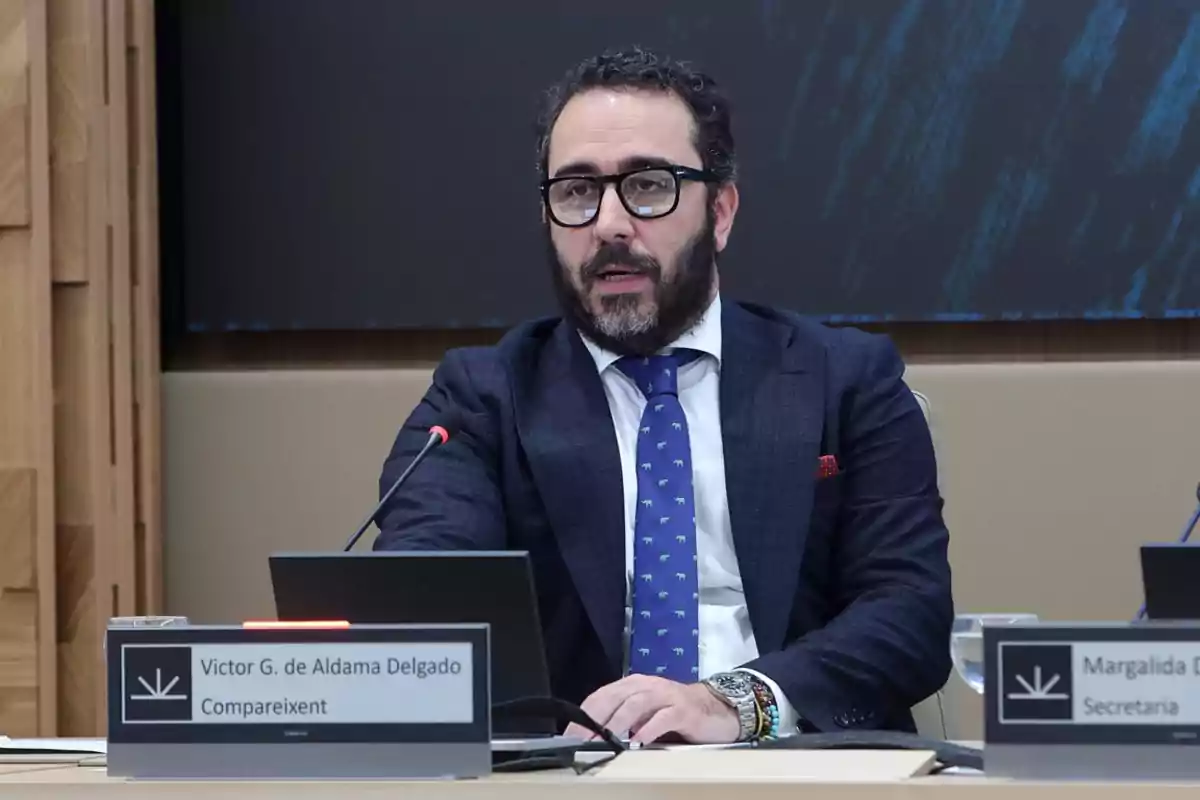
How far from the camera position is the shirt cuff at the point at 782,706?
69.5 inches

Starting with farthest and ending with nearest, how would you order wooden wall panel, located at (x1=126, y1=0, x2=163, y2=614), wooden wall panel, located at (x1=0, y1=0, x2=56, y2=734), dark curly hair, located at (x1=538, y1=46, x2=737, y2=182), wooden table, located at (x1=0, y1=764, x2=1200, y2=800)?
wooden wall panel, located at (x1=126, y1=0, x2=163, y2=614)
wooden wall panel, located at (x1=0, y1=0, x2=56, y2=734)
dark curly hair, located at (x1=538, y1=46, x2=737, y2=182)
wooden table, located at (x1=0, y1=764, x2=1200, y2=800)

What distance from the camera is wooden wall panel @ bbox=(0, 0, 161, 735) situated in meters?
2.62

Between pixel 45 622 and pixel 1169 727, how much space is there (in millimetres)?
2008

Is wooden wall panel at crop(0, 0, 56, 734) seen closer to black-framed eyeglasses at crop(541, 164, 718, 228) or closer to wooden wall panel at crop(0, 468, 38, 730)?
wooden wall panel at crop(0, 468, 38, 730)

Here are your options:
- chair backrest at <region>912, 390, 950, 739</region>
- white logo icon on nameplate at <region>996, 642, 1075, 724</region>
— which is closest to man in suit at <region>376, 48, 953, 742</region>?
chair backrest at <region>912, 390, 950, 739</region>

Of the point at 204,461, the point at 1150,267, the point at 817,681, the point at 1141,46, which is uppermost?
the point at 1141,46

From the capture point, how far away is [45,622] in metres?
2.64

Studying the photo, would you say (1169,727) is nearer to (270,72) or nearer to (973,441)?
(973,441)

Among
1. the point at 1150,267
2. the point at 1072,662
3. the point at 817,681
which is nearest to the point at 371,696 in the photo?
the point at 1072,662

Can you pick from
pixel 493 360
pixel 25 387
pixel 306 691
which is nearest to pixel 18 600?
pixel 25 387

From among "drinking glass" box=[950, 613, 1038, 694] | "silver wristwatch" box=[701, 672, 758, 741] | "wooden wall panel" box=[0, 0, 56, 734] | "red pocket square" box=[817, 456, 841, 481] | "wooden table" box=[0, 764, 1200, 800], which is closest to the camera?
Result: "wooden table" box=[0, 764, 1200, 800]

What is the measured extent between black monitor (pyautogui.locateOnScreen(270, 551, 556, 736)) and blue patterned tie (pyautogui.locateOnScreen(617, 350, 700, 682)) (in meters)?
0.57

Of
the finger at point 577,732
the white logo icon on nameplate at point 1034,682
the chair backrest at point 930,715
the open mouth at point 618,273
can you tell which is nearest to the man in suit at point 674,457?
the open mouth at point 618,273

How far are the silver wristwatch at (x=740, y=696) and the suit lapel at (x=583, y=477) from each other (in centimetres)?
25
